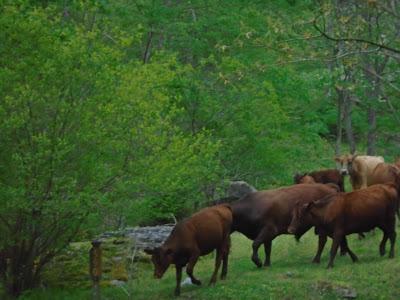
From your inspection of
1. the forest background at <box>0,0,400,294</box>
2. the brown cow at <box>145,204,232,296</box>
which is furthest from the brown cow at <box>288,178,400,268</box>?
the forest background at <box>0,0,400,294</box>

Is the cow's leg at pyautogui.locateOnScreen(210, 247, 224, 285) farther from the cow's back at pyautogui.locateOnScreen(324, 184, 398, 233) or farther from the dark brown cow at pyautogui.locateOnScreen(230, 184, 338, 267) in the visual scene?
the cow's back at pyautogui.locateOnScreen(324, 184, 398, 233)

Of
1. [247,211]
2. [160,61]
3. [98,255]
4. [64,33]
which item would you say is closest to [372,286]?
[247,211]

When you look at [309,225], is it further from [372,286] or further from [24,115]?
[24,115]

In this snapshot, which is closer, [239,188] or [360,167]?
[360,167]

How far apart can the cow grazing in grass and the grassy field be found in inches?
97.2

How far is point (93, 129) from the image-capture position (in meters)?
15.2

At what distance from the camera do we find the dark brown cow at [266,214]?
57.9 feet

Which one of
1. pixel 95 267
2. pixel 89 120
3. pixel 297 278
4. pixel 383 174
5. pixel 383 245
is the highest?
pixel 89 120

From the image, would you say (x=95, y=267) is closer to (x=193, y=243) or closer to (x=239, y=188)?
(x=193, y=243)

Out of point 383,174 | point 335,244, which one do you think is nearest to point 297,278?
point 335,244

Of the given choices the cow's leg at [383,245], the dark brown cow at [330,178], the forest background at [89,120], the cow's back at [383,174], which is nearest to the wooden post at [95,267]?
the forest background at [89,120]

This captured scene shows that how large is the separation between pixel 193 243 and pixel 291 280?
7.16 feet

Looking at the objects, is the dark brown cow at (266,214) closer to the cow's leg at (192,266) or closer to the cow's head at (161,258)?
the cow's leg at (192,266)

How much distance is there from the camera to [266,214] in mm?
17781
